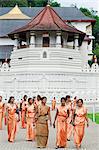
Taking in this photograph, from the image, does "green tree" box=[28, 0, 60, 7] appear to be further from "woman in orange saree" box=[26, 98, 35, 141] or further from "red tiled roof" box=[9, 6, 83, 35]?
"woman in orange saree" box=[26, 98, 35, 141]

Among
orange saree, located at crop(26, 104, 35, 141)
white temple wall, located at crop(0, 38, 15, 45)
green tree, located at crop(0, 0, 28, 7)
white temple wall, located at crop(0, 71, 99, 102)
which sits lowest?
white temple wall, located at crop(0, 71, 99, 102)

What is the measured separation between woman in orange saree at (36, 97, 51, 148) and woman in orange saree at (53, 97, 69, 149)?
14.9 inches

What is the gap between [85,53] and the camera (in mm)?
71500

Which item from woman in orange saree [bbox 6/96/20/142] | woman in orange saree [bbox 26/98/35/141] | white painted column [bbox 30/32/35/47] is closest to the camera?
woman in orange saree [bbox 6/96/20/142]

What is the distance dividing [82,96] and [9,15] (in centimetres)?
3908

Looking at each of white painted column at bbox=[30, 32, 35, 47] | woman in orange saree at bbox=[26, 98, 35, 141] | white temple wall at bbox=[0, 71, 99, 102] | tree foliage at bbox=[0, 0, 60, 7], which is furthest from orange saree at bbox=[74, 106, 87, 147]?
tree foliage at bbox=[0, 0, 60, 7]

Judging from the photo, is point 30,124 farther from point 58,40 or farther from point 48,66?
point 58,40

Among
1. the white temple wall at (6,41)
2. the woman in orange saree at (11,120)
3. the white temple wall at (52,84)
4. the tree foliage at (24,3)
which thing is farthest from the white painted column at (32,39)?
the tree foliage at (24,3)

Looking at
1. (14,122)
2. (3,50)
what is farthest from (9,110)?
(3,50)

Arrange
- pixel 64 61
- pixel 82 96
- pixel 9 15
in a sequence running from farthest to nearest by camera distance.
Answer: pixel 9 15 → pixel 64 61 → pixel 82 96

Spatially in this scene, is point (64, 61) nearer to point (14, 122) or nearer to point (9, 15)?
point (14, 122)

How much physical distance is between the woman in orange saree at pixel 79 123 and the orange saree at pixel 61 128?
0.36 metres

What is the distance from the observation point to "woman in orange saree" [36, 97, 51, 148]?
14453 mm

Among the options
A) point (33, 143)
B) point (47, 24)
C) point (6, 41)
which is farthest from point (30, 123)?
point (6, 41)
